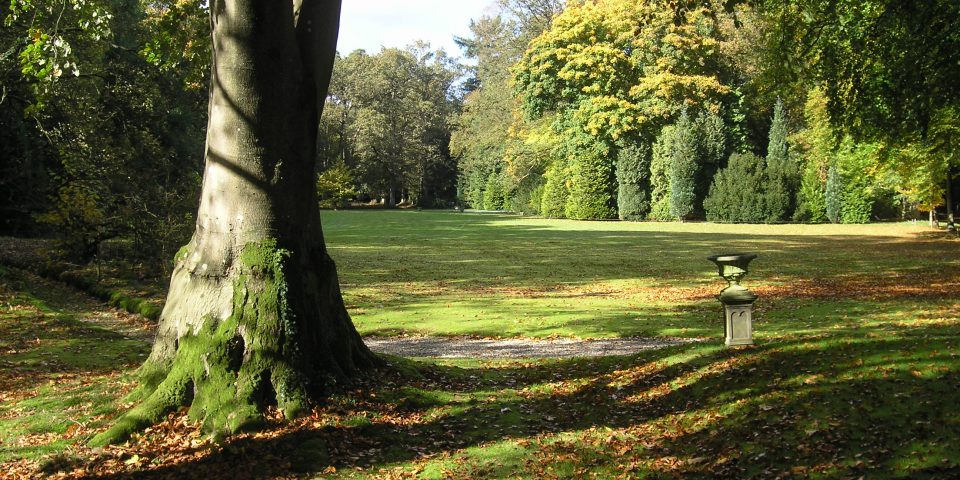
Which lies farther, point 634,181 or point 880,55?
point 634,181

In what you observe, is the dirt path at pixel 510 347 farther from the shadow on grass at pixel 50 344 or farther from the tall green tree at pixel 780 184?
the tall green tree at pixel 780 184

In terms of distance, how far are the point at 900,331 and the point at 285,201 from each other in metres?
8.38

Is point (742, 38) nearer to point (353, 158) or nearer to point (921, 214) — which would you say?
point (921, 214)

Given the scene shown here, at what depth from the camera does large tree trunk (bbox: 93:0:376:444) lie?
6355mm

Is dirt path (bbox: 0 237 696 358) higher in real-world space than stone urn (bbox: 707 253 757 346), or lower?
lower

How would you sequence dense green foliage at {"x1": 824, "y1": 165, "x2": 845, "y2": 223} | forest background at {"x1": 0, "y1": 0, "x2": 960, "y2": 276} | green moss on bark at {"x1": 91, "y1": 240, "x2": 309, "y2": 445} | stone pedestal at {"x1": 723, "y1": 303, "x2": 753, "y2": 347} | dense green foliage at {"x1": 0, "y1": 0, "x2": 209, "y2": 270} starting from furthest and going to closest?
1. dense green foliage at {"x1": 824, "y1": 165, "x2": 845, "y2": 223}
2. dense green foliage at {"x1": 0, "y1": 0, "x2": 209, "y2": 270}
3. forest background at {"x1": 0, "y1": 0, "x2": 960, "y2": 276}
4. stone pedestal at {"x1": 723, "y1": 303, "x2": 753, "y2": 347}
5. green moss on bark at {"x1": 91, "y1": 240, "x2": 309, "y2": 445}

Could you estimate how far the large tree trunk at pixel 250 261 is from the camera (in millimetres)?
6355

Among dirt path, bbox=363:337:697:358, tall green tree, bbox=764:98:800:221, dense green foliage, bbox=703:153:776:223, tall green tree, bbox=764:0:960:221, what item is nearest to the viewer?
dirt path, bbox=363:337:697:358

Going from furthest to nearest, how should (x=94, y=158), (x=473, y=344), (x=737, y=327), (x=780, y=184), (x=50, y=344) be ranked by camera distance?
1. (x=780, y=184)
2. (x=94, y=158)
3. (x=473, y=344)
4. (x=50, y=344)
5. (x=737, y=327)

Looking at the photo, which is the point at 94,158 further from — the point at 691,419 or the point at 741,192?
the point at 741,192

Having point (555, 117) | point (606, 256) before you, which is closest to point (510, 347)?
point (606, 256)

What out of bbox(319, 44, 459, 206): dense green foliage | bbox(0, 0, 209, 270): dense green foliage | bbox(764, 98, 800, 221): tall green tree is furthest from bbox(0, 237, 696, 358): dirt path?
bbox(319, 44, 459, 206): dense green foliage

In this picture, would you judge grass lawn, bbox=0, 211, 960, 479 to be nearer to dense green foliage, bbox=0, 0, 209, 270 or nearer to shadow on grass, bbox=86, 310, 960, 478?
shadow on grass, bbox=86, 310, 960, 478

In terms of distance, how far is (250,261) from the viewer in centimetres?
657
